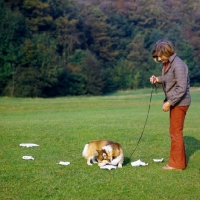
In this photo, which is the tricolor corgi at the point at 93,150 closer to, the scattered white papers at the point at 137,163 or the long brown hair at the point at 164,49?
the scattered white papers at the point at 137,163

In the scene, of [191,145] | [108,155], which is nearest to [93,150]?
[108,155]

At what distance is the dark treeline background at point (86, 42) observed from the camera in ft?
173

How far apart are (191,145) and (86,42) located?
63001 mm

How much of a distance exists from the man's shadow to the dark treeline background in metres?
40.7

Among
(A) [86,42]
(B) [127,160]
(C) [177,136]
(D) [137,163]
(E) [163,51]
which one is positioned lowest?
(B) [127,160]

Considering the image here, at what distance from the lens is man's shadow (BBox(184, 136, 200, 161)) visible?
9291 mm

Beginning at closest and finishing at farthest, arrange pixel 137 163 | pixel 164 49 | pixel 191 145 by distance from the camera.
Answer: pixel 164 49 < pixel 137 163 < pixel 191 145

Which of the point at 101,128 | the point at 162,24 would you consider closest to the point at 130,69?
the point at 162,24

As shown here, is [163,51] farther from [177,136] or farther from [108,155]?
[108,155]

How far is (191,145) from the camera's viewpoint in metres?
10.5

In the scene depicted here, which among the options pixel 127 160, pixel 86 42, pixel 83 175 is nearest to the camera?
pixel 83 175

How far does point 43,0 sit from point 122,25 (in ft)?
64.4

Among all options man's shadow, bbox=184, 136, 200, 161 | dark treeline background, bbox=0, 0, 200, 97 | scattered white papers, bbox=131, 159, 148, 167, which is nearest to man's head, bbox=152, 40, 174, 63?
scattered white papers, bbox=131, 159, 148, 167

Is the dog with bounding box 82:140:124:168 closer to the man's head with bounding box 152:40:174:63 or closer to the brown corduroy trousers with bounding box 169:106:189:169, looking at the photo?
the brown corduroy trousers with bounding box 169:106:189:169
